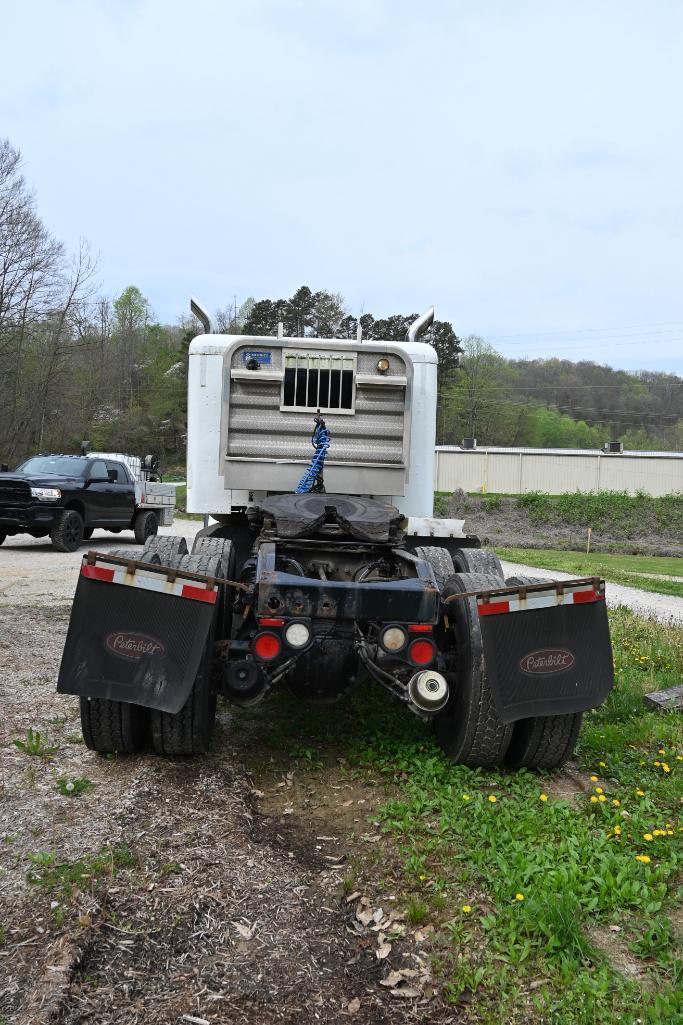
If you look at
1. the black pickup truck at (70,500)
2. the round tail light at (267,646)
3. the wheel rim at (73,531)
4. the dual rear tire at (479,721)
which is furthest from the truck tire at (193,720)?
the wheel rim at (73,531)

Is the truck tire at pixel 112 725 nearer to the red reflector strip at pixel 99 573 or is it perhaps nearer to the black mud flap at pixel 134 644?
the black mud flap at pixel 134 644

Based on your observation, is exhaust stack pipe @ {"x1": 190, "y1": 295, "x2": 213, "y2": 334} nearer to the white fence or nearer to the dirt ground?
the dirt ground

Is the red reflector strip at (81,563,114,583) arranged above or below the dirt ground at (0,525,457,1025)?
above

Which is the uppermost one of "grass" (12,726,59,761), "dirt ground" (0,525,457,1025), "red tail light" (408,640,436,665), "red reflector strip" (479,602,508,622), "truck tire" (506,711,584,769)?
"red reflector strip" (479,602,508,622)

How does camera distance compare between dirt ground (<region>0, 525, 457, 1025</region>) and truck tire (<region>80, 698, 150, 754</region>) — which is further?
truck tire (<region>80, 698, 150, 754</region>)

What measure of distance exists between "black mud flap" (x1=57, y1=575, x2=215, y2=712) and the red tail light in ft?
3.38

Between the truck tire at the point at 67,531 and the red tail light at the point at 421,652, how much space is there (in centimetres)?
1243

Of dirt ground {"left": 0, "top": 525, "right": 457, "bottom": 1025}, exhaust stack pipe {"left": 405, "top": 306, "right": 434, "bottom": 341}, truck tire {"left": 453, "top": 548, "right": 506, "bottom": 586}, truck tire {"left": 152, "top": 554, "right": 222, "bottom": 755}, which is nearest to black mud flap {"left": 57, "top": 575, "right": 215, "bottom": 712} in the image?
truck tire {"left": 152, "top": 554, "right": 222, "bottom": 755}

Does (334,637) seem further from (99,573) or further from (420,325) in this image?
(420,325)

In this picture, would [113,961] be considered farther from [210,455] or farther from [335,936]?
[210,455]

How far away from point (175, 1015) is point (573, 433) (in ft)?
251

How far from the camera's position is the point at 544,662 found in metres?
4.07

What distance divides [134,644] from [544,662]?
1966 millimetres

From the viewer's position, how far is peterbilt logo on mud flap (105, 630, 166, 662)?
156 inches
